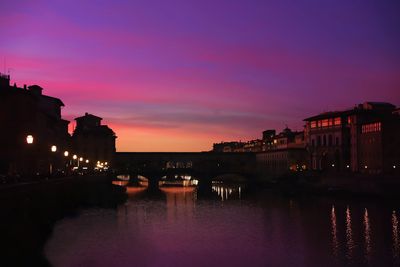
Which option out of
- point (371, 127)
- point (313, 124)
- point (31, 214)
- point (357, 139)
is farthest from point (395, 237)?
point (313, 124)

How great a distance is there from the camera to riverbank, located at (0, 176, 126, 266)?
36375 mm

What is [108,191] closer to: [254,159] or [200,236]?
[200,236]

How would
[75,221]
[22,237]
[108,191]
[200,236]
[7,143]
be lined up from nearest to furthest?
[22,237] < [200,236] < [75,221] < [7,143] < [108,191]

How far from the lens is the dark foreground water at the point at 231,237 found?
47031mm

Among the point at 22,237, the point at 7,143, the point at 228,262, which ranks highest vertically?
the point at 7,143

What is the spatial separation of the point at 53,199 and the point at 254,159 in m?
134

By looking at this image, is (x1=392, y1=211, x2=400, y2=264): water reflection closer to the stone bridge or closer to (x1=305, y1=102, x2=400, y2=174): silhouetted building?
(x1=305, y1=102, x2=400, y2=174): silhouetted building

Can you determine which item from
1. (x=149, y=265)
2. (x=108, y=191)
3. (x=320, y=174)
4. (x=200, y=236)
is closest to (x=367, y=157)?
(x=320, y=174)

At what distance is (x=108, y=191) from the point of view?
112 metres

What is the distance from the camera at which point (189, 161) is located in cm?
17988

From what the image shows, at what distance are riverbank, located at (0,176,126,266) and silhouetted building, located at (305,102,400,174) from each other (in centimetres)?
6679

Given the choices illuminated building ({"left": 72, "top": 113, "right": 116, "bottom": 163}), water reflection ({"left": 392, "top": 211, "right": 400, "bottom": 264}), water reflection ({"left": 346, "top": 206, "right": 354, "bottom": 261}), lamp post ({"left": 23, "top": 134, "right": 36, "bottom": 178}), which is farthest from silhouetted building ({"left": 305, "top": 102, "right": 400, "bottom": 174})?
lamp post ({"left": 23, "top": 134, "right": 36, "bottom": 178})

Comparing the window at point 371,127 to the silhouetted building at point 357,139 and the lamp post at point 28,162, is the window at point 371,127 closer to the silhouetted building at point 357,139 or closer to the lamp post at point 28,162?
the silhouetted building at point 357,139

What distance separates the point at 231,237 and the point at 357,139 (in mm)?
81996
